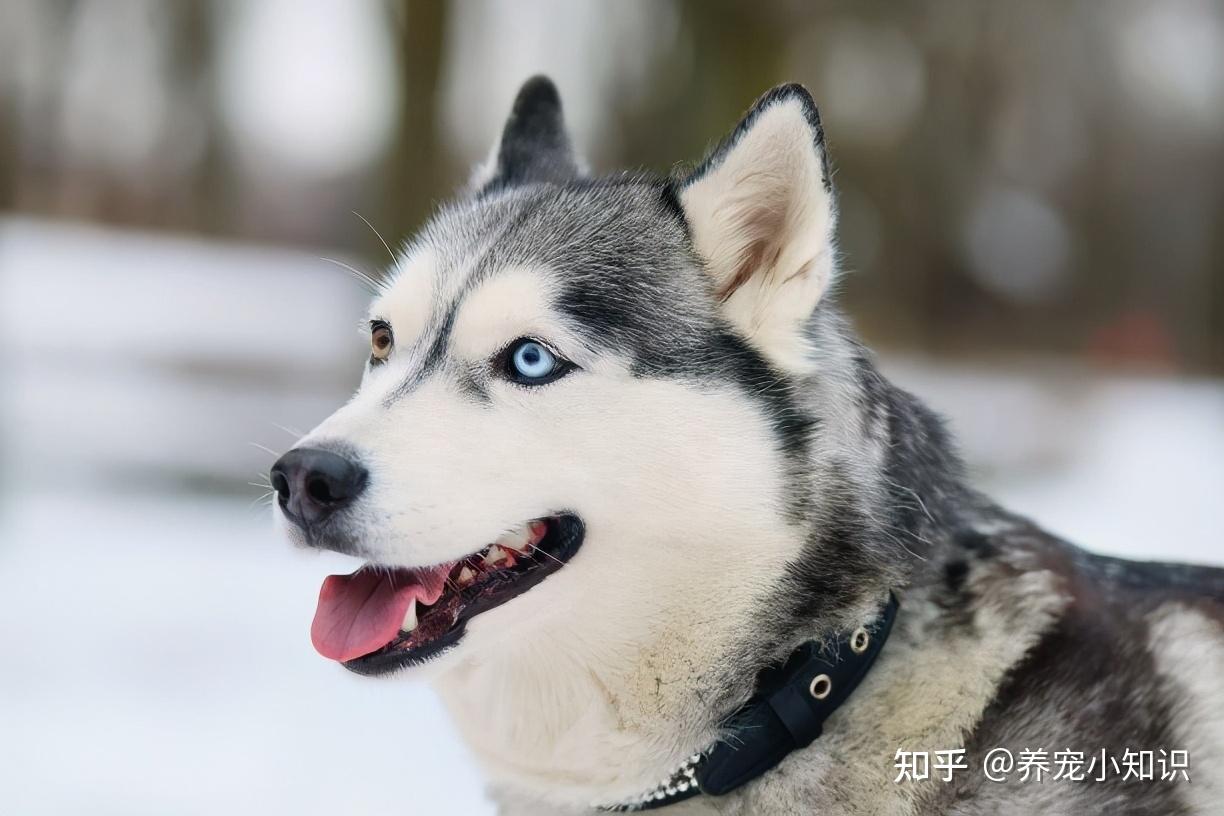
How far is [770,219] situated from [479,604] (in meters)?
0.92

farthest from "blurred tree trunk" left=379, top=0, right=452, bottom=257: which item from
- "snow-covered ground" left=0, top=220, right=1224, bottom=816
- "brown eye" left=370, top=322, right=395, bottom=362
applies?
"brown eye" left=370, top=322, right=395, bottom=362

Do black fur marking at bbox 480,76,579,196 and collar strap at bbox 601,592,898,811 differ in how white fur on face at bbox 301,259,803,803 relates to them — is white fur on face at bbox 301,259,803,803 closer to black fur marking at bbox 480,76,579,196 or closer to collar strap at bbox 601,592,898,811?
collar strap at bbox 601,592,898,811

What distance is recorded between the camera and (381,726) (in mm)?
3777

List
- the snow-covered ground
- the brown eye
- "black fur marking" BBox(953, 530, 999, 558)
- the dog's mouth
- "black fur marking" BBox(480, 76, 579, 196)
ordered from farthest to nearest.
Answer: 1. the snow-covered ground
2. "black fur marking" BBox(480, 76, 579, 196)
3. the brown eye
4. "black fur marking" BBox(953, 530, 999, 558)
5. the dog's mouth

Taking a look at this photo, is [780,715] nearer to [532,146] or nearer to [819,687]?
[819,687]

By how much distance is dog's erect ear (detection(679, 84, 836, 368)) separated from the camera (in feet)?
6.72

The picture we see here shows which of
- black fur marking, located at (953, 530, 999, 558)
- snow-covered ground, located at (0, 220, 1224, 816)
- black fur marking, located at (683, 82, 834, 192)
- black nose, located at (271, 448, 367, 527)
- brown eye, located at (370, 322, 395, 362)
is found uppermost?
black fur marking, located at (683, 82, 834, 192)

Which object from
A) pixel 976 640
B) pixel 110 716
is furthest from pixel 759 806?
pixel 110 716

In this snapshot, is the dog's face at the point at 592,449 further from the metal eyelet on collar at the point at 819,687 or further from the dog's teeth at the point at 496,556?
the metal eyelet on collar at the point at 819,687

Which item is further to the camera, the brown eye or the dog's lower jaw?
Answer: the brown eye

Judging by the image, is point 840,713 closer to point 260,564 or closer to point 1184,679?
point 1184,679

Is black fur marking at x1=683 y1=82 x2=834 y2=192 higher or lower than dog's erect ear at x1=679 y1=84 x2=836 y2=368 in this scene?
higher

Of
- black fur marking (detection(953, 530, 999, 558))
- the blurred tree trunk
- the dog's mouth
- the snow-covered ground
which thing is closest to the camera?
the dog's mouth

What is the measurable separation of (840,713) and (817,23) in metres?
10.9
